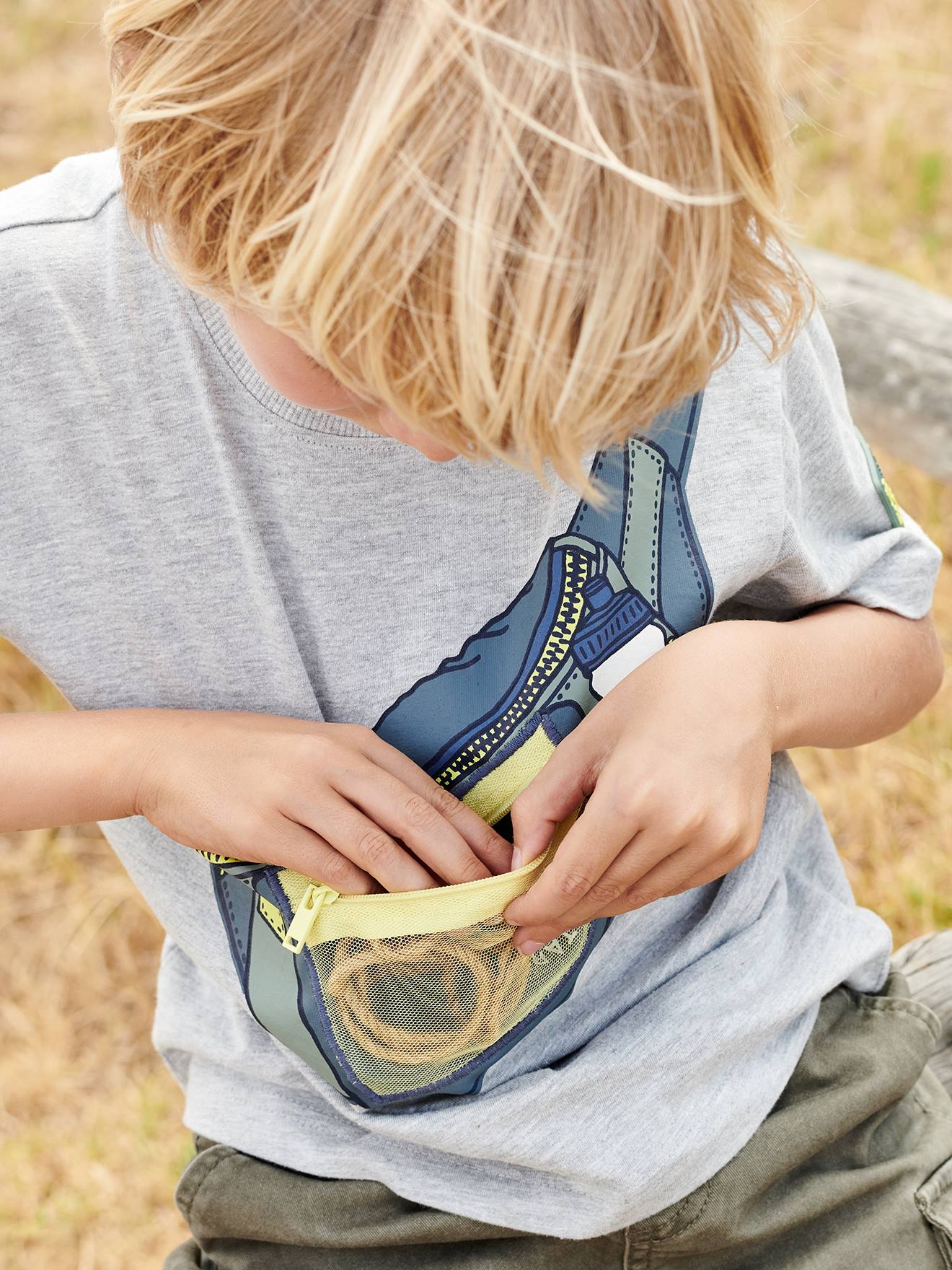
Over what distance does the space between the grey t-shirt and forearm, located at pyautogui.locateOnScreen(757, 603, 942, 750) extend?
0.03 m

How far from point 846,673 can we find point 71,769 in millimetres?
563

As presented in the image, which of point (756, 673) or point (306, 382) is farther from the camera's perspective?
point (756, 673)

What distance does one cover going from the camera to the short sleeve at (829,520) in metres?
0.93

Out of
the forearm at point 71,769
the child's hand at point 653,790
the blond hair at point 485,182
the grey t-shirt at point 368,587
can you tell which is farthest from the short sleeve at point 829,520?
the forearm at point 71,769

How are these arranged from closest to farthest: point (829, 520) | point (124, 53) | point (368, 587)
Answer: point (124, 53) < point (368, 587) < point (829, 520)

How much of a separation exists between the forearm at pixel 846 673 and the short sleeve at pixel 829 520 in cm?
2

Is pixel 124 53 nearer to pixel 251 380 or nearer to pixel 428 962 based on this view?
pixel 251 380

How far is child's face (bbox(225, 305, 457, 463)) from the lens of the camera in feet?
2.13

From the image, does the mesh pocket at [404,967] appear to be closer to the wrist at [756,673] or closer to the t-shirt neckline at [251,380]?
the wrist at [756,673]

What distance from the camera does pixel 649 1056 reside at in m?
0.88

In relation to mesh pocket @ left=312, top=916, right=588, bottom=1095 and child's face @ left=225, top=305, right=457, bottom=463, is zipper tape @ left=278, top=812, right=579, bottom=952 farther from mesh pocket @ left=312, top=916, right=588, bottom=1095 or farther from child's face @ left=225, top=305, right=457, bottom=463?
child's face @ left=225, top=305, right=457, bottom=463

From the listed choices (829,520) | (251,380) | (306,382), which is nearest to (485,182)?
(306,382)

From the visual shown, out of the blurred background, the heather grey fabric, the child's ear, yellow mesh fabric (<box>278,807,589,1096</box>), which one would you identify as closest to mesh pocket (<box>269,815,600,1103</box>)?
yellow mesh fabric (<box>278,807,589,1096</box>)

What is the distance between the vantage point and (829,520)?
38.5 inches
